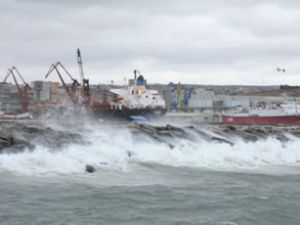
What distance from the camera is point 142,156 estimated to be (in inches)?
1126

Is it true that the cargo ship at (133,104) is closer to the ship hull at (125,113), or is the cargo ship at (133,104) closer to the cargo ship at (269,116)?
the ship hull at (125,113)

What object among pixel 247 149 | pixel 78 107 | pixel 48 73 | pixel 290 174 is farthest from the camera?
pixel 48 73

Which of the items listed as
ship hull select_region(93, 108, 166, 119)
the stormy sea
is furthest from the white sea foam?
Answer: ship hull select_region(93, 108, 166, 119)

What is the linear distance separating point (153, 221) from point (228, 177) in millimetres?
9924

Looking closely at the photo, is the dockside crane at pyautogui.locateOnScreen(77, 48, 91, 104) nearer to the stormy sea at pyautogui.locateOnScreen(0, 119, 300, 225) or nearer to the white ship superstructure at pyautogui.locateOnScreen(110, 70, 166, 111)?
the white ship superstructure at pyautogui.locateOnScreen(110, 70, 166, 111)

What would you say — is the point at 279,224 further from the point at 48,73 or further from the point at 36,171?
the point at 48,73

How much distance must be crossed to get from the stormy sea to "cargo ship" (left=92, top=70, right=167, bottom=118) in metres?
44.8

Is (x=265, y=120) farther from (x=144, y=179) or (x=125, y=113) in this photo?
(x=144, y=179)

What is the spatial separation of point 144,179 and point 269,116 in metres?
68.8

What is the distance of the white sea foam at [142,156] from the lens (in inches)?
891

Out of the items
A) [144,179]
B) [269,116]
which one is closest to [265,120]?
[269,116]

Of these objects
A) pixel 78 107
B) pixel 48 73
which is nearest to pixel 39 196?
pixel 78 107

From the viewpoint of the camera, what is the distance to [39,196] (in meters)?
16.4

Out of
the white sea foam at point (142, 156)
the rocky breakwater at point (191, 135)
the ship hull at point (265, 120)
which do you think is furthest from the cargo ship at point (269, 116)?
the white sea foam at point (142, 156)
